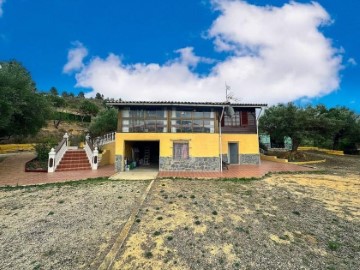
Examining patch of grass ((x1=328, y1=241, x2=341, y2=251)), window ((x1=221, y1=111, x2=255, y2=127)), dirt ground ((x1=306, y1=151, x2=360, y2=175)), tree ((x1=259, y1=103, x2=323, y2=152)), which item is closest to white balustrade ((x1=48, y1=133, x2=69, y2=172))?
window ((x1=221, y1=111, x2=255, y2=127))

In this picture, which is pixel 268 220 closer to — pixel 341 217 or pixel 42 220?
pixel 341 217

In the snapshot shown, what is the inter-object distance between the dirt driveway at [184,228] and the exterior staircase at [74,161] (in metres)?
5.56

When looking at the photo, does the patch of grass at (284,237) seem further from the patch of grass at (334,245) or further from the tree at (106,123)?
the tree at (106,123)

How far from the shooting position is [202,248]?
5309 mm

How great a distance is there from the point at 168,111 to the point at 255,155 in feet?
32.2

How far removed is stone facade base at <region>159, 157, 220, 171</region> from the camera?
49.9ft

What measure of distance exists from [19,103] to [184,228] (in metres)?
15.1

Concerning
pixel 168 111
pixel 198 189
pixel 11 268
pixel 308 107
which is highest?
pixel 308 107

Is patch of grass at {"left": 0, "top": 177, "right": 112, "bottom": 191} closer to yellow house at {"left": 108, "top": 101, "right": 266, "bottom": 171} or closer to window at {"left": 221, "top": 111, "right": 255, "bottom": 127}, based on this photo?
yellow house at {"left": 108, "top": 101, "right": 266, "bottom": 171}

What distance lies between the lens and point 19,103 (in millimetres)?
14562

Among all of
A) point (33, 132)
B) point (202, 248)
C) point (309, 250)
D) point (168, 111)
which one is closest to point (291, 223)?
point (309, 250)

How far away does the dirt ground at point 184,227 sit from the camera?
16.0 ft

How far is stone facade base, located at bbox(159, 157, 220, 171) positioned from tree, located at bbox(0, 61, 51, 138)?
10705 mm

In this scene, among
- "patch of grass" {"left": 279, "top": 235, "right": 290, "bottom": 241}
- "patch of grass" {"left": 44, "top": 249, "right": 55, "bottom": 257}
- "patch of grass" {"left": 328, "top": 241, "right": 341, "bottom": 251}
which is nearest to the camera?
"patch of grass" {"left": 44, "top": 249, "right": 55, "bottom": 257}
